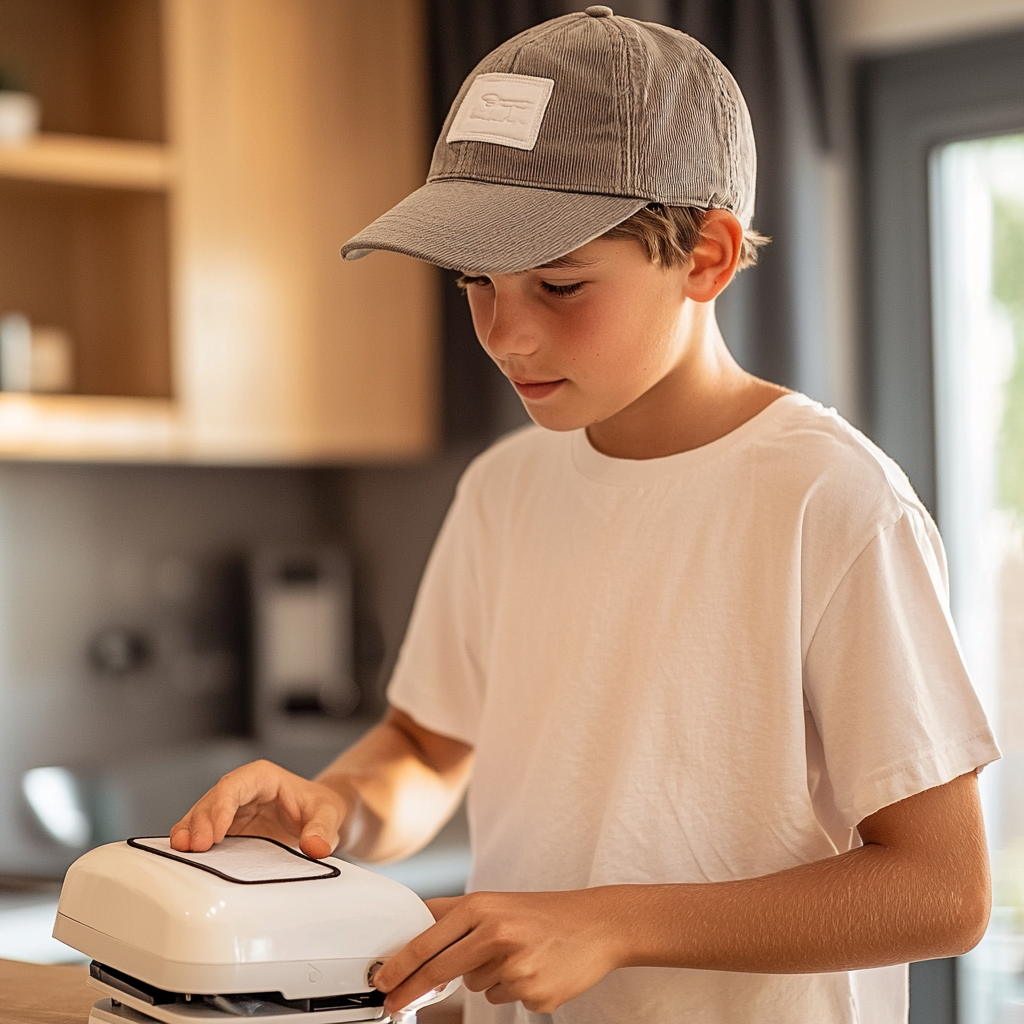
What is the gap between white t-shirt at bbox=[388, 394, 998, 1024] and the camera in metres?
0.96

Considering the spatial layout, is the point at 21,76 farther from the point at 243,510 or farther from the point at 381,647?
the point at 381,647

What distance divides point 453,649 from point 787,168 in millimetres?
1166

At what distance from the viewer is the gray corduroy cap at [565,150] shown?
94 centimetres

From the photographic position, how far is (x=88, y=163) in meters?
2.38

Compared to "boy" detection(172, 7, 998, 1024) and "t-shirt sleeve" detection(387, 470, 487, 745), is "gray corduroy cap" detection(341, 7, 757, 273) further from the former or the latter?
"t-shirt sleeve" detection(387, 470, 487, 745)

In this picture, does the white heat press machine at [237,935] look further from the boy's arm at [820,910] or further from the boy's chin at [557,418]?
the boy's chin at [557,418]

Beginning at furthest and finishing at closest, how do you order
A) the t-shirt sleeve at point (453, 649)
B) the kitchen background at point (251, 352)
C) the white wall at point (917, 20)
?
the kitchen background at point (251, 352), the white wall at point (917, 20), the t-shirt sleeve at point (453, 649)

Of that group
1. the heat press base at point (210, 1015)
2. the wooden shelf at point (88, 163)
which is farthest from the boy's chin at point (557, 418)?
the wooden shelf at point (88, 163)

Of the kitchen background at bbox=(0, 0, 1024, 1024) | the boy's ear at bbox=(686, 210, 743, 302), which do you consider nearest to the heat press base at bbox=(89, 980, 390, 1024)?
the boy's ear at bbox=(686, 210, 743, 302)

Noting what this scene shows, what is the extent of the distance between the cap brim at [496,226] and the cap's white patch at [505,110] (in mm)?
33

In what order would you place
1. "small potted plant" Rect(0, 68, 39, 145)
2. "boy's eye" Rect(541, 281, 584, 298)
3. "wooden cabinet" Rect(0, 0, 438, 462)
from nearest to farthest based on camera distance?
"boy's eye" Rect(541, 281, 584, 298) < "small potted plant" Rect(0, 68, 39, 145) < "wooden cabinet" Rect(0, 0, 438, 462)

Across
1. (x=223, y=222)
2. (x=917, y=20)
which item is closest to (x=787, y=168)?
(x=917, y=20)

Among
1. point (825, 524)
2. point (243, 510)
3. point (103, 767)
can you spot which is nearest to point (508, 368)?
point (825, 524)

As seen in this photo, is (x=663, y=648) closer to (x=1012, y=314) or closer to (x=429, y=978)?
(x=429, y=978)
